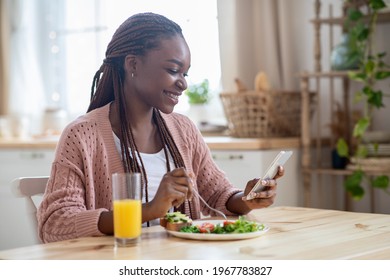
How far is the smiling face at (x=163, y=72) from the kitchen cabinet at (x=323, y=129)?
1.23m

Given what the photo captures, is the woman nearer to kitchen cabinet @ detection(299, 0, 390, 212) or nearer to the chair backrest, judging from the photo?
the chair backrest

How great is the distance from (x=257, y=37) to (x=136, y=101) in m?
1.35

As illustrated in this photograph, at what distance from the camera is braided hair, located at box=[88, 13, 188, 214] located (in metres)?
1.51

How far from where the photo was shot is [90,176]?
147 centimetres

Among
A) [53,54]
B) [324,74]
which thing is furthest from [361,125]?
[53,54]

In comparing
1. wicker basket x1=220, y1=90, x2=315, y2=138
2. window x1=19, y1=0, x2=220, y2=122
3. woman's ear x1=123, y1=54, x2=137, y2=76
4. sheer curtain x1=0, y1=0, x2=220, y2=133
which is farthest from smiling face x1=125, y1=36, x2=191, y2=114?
wicker basket x1=220, y1=90, x2=315, y2=138

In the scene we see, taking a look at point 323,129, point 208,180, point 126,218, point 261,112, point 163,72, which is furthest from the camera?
point 323,129

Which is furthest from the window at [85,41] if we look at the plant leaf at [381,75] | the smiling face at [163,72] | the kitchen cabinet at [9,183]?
the plant leaf at [381,75]

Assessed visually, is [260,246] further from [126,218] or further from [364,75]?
[364,75]

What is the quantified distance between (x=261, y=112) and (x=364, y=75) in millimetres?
415

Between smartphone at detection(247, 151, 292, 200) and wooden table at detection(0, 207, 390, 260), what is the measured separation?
0.08m

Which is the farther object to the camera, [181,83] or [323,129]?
[323,129]

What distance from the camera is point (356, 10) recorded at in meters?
2.59
